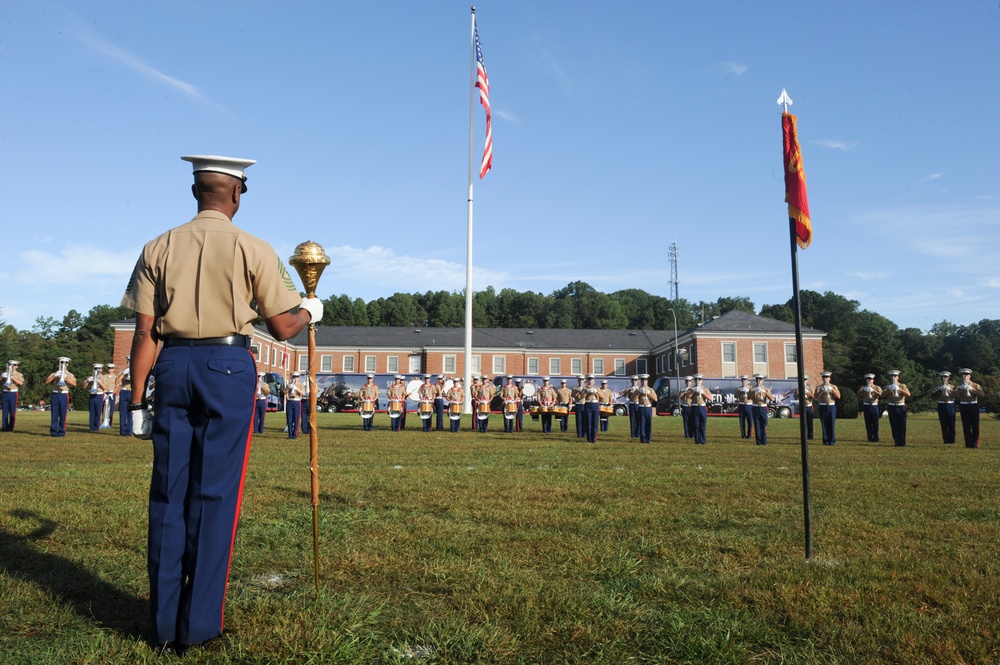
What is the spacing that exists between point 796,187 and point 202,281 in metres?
4.17

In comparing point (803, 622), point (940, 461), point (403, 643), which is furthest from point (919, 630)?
point (940, 461)

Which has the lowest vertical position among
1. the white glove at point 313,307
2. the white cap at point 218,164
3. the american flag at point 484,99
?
the white glove at point 313,307

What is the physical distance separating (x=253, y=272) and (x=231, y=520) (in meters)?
1.19

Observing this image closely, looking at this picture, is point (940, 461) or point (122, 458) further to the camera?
point (940, 461)

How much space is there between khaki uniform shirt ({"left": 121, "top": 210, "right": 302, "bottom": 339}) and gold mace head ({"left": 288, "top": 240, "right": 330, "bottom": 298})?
2.05 feet

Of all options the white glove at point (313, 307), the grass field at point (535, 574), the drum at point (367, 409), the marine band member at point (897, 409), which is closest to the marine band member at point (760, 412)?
the marine band member at point (897, 409)

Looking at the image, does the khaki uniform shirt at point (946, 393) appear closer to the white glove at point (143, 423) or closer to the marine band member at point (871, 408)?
the marine band member at point (871, 408)

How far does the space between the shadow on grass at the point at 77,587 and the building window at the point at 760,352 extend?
65623mm

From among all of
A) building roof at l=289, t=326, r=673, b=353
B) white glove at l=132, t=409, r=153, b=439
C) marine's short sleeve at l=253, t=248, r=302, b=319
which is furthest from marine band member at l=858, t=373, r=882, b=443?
building roof at l=289, t=326, r=673, b=353

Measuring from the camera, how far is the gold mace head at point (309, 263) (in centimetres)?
431

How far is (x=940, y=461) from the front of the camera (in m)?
13.8

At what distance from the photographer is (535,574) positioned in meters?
4.55

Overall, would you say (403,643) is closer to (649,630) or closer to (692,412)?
(649,630)

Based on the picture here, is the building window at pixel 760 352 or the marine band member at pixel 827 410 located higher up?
the building window at pixel 760 352
